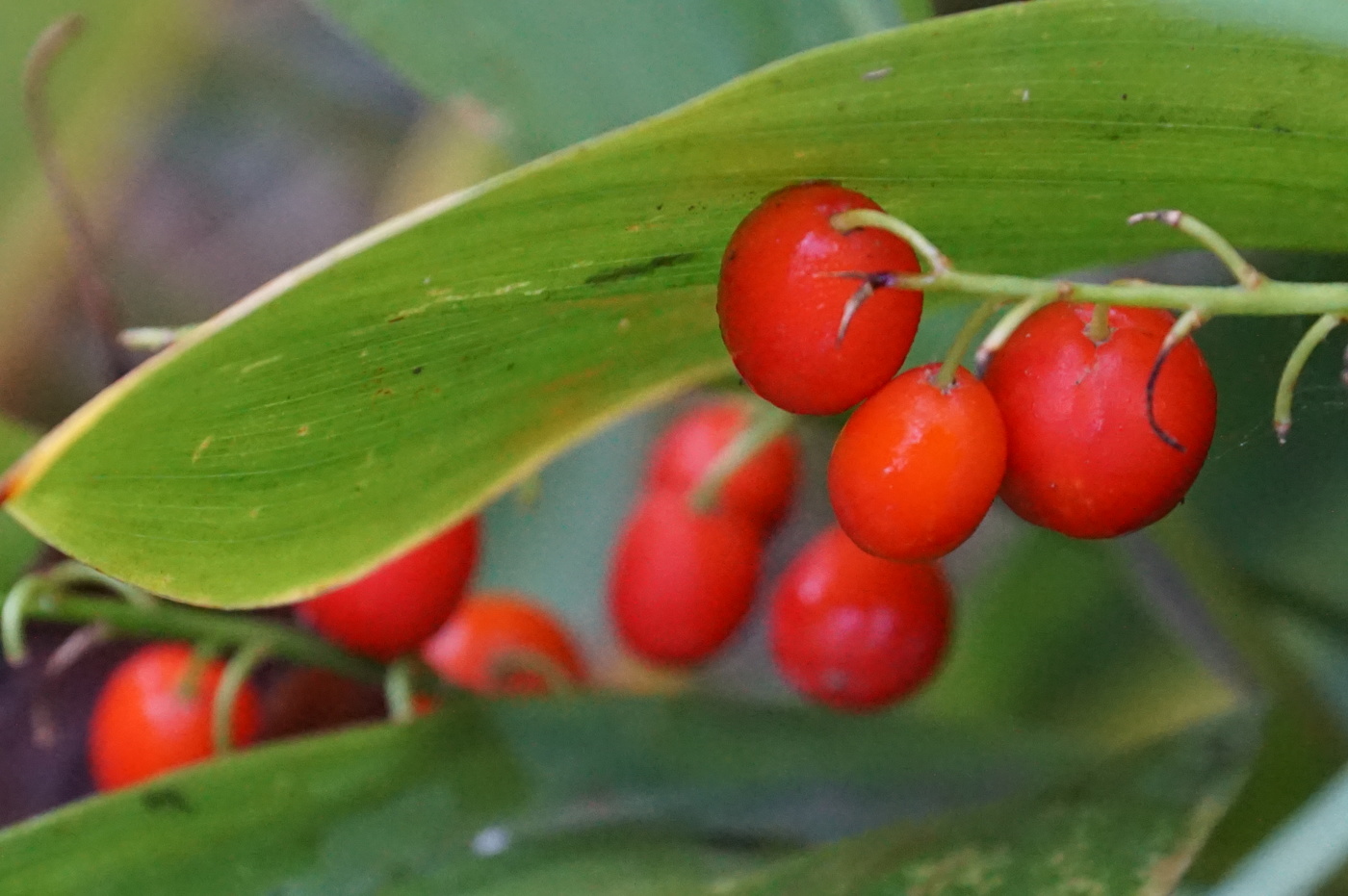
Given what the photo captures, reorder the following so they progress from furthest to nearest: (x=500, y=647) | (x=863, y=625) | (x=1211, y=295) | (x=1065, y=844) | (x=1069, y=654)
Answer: (x=1069, y=654)
(x=500, y=647)
(x=863, y=625)
(x=1065, y=844)
(x=1211, y=295)

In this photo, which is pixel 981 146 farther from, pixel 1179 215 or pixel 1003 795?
pixel 1003 795

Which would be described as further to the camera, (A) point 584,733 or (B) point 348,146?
(B) point 348,146

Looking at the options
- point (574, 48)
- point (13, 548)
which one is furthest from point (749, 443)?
point (13, 548)

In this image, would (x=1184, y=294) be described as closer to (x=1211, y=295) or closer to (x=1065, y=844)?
(x=1211, y=295)

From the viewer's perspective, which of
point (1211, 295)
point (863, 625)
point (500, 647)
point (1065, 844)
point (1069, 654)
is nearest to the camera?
point (1211, 295)

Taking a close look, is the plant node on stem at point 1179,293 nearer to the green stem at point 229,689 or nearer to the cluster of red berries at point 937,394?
the cluster of red berries at point 937,394

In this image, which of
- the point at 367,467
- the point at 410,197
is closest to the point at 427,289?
the point at 367,467
